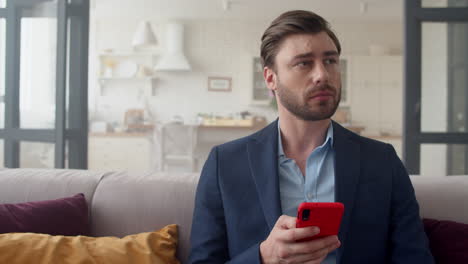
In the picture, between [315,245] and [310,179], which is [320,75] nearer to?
[310,179]

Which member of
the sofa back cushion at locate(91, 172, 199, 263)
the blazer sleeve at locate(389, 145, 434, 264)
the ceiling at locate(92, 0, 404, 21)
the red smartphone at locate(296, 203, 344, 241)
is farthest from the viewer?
the ceiling at locate(92, 0, 404, 21)

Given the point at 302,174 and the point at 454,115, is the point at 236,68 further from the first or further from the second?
the point at 302,174

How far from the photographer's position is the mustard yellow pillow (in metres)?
1.04

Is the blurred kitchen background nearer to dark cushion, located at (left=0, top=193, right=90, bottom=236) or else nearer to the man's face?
dark cushion, located at (left=0, top=193, right=90, bottom=236)

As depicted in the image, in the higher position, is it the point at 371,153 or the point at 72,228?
the point at 371,153

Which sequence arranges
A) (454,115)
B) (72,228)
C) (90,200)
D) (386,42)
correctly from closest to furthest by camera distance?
1. (72,228)
2. (90,200)
3. (454,115)
4. (386,42)

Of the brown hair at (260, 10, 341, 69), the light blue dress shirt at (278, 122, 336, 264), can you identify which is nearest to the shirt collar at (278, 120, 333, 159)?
the light blue dress shirt at (278, 122, 336, 264)

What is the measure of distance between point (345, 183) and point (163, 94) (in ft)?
19.7

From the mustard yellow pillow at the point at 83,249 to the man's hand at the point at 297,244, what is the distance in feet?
1.29

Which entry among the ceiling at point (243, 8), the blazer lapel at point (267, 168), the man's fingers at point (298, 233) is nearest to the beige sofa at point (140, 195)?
the blazer lapel at point (267, 168)

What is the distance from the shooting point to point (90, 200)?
4.38ft

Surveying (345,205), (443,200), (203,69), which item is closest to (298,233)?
(345,205)

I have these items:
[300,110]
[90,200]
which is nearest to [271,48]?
[300,110]

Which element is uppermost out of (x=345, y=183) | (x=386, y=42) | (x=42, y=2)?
(x=386, y=42)
